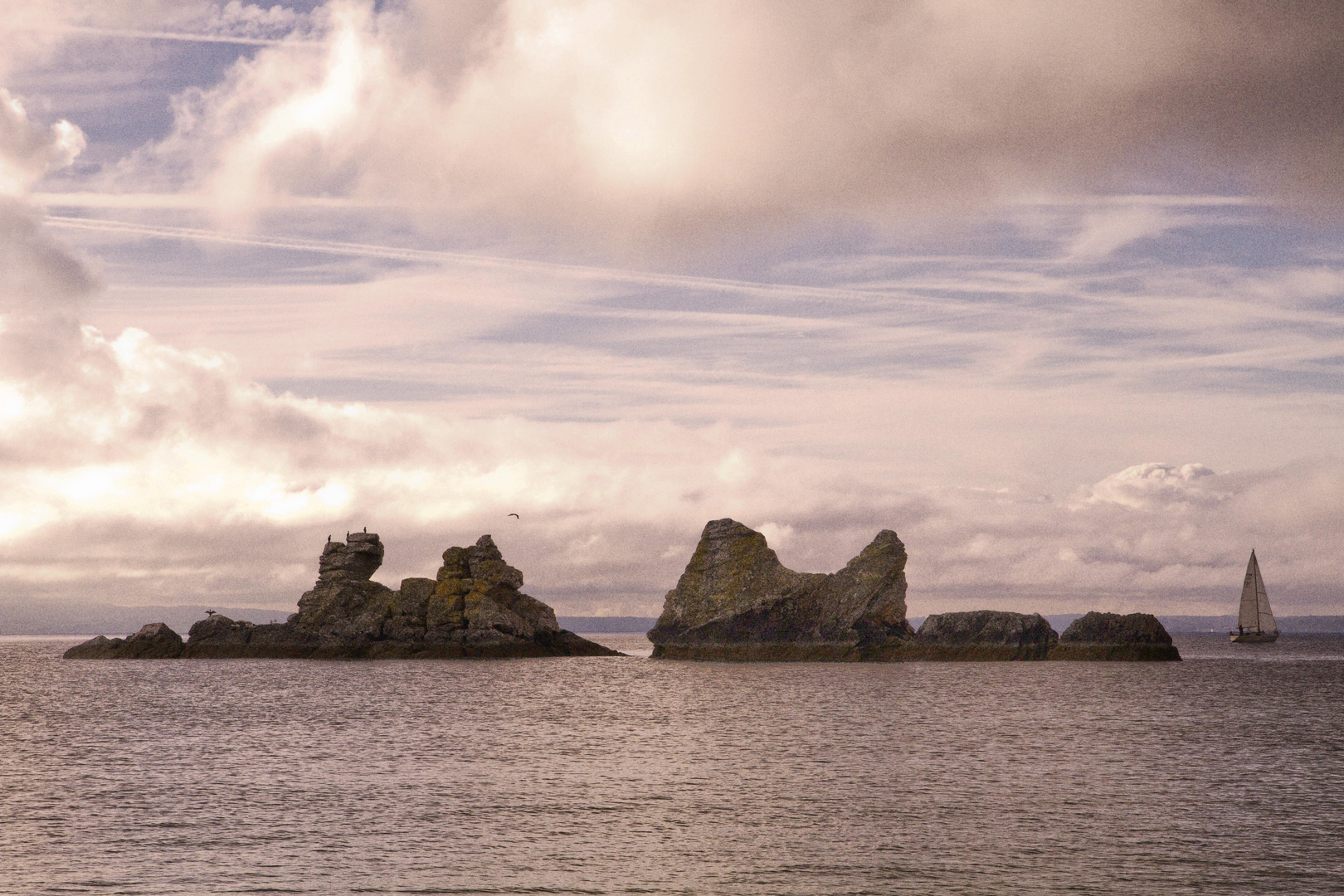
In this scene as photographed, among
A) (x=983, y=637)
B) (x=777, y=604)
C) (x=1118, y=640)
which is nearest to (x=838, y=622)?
(x=777, y=604)

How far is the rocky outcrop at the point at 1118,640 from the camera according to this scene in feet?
609

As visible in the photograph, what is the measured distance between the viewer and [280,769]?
5656 cm

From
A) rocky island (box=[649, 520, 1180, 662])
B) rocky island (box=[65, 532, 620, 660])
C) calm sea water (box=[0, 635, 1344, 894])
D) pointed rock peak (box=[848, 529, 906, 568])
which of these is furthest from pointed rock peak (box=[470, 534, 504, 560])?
calm sea water (box=[0, 635, 1344, 894])

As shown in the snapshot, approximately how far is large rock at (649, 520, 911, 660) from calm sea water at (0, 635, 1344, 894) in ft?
234

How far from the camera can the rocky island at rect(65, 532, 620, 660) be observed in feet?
596

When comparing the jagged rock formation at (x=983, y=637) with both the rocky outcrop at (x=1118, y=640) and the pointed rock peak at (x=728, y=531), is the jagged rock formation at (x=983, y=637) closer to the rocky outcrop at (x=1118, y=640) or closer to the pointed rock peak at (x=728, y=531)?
the rocky outcrop at (x=1118, y=640)

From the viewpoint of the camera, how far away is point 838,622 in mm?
176750

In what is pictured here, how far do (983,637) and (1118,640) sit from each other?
67.3 ft

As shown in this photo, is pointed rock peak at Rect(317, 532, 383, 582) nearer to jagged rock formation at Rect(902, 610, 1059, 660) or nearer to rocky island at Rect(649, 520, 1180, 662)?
rocky island at Rect(649, 520, 1180, 662)

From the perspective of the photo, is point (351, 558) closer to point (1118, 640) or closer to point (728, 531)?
point (728, 531)

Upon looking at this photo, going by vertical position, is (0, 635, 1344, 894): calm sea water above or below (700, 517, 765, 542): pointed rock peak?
below

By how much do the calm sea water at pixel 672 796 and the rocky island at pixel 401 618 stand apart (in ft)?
252

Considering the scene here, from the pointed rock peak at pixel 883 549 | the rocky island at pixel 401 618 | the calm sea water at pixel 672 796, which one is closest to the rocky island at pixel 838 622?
the pointed rock peak at pixel 883 549

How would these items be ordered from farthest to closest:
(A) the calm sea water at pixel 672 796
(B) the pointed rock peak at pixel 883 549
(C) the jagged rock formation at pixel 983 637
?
(C) the jagged rock formation at pixel 983 637
(B) the pointed rock peak at pixel 883 549
(A) the calm sea water at pixel 672 796
